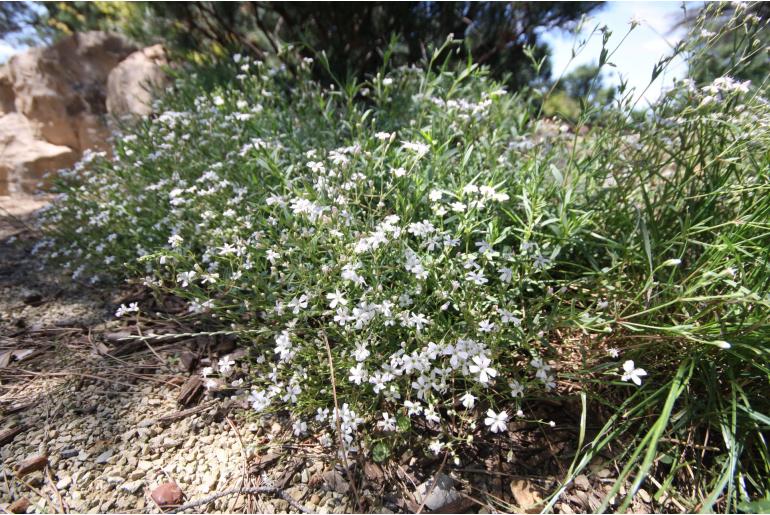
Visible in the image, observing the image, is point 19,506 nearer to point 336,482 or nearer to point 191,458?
point 191,458

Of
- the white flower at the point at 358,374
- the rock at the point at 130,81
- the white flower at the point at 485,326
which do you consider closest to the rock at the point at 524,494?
the white flower at the point at 485,326

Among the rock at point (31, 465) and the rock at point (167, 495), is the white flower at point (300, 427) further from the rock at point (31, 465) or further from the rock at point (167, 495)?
the rock at point (31, 465)

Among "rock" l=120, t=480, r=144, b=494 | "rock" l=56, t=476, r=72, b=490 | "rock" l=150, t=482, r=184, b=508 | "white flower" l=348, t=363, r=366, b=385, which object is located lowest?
"rock" l=56, t=476, r=72, b=490

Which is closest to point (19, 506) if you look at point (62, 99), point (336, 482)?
point (336, 482)

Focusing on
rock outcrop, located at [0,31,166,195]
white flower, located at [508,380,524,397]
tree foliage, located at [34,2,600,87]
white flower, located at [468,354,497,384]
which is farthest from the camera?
rock outcrop, located at [0,31,166,195]

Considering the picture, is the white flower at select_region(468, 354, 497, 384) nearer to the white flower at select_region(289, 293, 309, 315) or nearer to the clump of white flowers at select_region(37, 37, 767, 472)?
the clump of white flowers at select_region(37, 37, 767, 472)

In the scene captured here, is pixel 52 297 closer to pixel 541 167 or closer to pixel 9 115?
pixel 541 167

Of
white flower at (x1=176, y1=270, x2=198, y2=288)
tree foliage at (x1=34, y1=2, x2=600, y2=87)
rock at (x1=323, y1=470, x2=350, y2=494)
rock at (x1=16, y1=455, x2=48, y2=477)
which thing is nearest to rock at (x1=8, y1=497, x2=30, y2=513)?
rock at (x1=16, y1=455, x2=48, y2=477)
